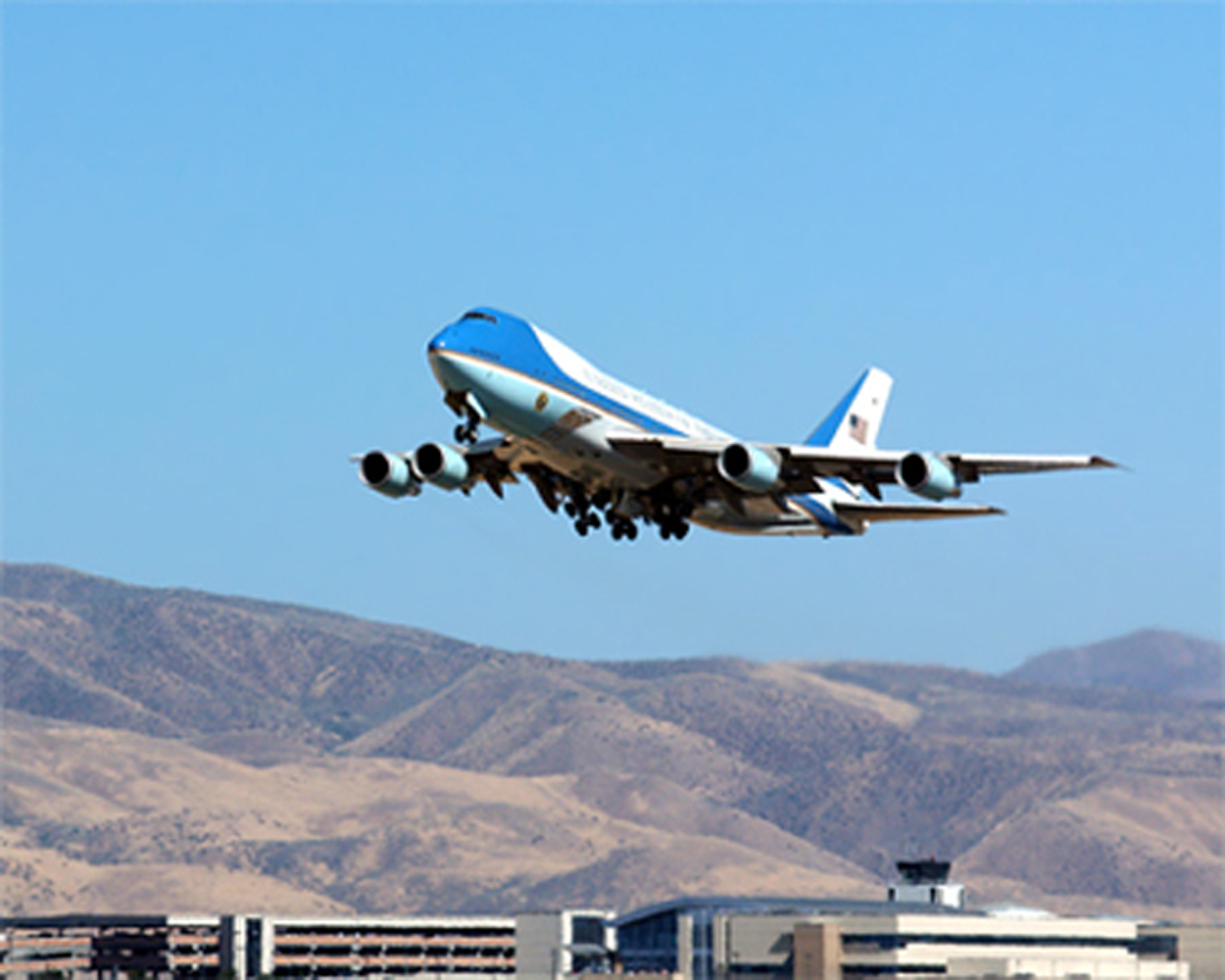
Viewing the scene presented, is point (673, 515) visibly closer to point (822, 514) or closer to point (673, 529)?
point (673, 529)

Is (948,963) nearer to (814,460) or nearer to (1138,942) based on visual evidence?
(1138,942)

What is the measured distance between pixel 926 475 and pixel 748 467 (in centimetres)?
626

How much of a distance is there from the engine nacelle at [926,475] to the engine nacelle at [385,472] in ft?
62.0

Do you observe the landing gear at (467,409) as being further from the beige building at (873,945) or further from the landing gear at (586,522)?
the beige building at (873,945)

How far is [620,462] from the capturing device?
274ft

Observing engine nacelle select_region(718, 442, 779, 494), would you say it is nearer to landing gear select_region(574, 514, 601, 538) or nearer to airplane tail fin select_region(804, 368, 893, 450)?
landing gear select_region(574, 514, 601, 538)

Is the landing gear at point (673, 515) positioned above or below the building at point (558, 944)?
above

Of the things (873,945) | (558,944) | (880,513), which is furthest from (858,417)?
(558,944)

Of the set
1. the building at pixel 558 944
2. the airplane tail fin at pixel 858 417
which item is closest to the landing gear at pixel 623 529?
the airplane tail fin at pixel 858 417

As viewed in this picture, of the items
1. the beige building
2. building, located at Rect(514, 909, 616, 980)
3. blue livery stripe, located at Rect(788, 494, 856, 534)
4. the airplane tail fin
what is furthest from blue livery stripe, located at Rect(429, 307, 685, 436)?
building, located at Rect(514, 909, 616, 980)

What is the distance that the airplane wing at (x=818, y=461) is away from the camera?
82.2 m

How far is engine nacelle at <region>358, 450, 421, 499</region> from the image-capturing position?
87875 mm

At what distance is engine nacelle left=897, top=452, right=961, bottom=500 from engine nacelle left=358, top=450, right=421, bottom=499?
744 inches

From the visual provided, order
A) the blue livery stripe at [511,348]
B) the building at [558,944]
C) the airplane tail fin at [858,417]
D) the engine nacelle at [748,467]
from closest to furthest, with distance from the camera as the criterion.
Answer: the blue livery stripe at [511,348]
the engine nacelle at [748,467]
the airplane tail fin at [858,417]
the building at [558,944]
